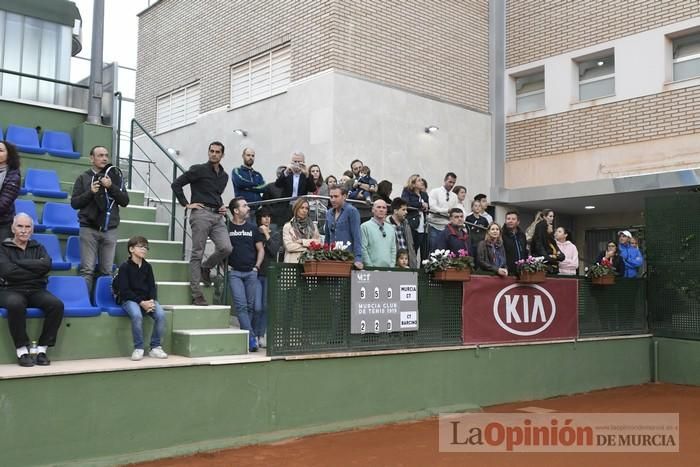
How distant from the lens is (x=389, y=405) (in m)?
8.38

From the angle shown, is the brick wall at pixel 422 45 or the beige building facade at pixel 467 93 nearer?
the beige building facade at pixel 467 93

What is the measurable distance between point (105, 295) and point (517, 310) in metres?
5.91

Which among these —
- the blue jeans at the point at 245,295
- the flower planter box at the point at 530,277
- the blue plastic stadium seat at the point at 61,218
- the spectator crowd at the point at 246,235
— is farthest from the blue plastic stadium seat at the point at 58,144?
the flower planter box at the point at 530,277

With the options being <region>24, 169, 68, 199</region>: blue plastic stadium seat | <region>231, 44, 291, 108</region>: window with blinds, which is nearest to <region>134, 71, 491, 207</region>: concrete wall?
<region>231, 44, 291, 108</region>: window with blinds

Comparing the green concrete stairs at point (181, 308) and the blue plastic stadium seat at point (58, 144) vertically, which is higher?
the blue plastic stadium seat at point (58, 144)

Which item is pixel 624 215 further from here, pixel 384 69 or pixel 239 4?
pixel 239 4

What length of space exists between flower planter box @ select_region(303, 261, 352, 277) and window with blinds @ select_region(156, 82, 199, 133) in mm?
10599

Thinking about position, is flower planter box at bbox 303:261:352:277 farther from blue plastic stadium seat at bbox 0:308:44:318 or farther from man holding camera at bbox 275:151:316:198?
blue plastic stadium seat at bbox 0:308:44:318

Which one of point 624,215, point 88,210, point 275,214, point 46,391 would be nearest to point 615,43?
point 624,215

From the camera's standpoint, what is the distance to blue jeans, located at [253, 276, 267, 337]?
8164 mm

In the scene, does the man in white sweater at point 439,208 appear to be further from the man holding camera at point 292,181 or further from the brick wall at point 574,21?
the brick wall at point 574,21

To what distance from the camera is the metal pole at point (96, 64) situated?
10.3 metres

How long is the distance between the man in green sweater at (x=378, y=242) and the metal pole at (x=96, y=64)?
17.0ft

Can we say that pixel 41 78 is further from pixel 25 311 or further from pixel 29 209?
pixel 25 311
